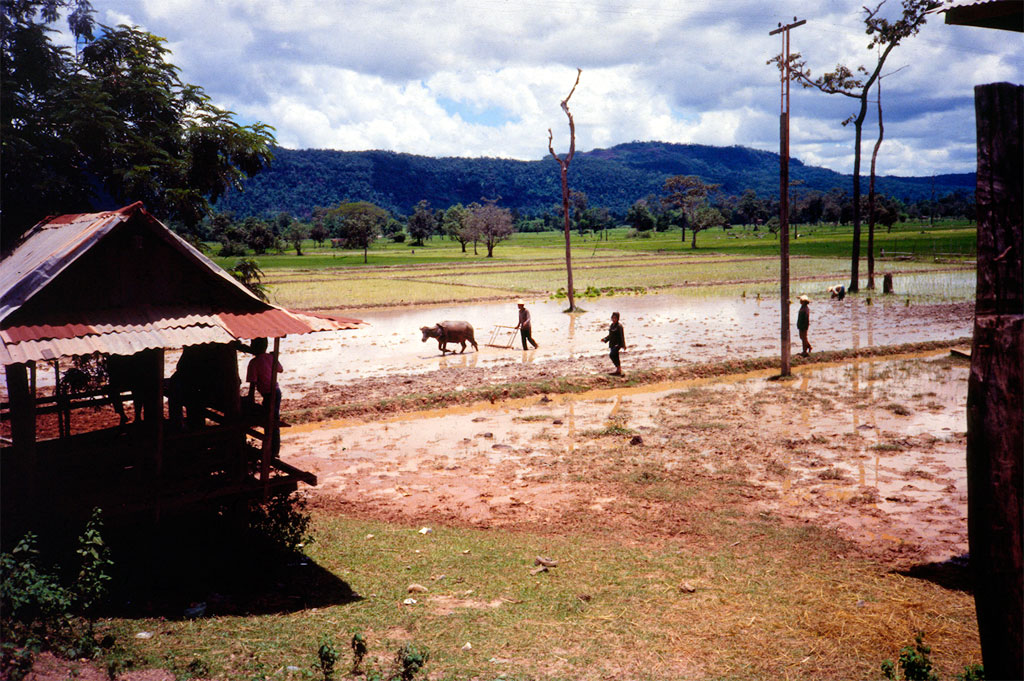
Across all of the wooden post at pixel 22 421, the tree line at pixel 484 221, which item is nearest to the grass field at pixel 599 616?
the wooden post at pixel 22 421

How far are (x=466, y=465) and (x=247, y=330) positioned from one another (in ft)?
17.0

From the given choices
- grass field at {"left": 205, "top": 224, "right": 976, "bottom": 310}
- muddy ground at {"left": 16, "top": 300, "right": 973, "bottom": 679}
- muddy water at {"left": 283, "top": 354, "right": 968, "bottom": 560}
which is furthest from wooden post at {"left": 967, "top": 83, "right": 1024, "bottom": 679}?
grass field at {"left": 205, "top": 224, "right": 976, "bottom": 310}

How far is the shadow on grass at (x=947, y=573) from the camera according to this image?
23.0ft

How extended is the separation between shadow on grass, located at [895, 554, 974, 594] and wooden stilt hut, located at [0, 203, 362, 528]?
21.7ft

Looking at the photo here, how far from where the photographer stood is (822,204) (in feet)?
484

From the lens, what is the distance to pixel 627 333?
26.0 m

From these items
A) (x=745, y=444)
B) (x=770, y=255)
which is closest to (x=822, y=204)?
(x=770, y=255)

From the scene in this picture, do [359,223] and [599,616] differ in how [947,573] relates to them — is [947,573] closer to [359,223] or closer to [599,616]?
[599,616]

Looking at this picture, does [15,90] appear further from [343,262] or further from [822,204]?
[822,204]

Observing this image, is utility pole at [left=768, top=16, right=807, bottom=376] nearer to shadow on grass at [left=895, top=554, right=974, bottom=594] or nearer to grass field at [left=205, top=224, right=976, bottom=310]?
shadow on grass at [left=895, top=554, right=974, bottom=594]

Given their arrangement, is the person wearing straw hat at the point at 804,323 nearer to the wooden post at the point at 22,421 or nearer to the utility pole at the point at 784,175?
the utility pole at the point at 784,175

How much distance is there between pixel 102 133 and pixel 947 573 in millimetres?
15765

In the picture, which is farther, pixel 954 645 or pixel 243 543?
pixel 243 543

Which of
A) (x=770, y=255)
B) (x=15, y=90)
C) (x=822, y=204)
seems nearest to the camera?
(x=15, y=90)
